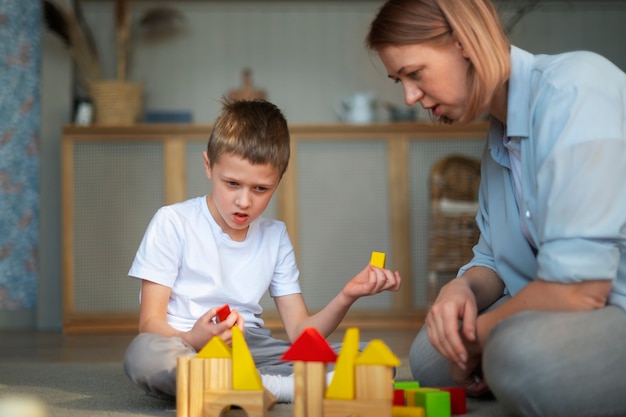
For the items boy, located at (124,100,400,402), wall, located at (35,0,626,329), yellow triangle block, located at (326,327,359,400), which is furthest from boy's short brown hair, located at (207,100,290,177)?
wall, located at (35,0,626,329)

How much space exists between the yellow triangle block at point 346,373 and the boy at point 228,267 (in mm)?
333

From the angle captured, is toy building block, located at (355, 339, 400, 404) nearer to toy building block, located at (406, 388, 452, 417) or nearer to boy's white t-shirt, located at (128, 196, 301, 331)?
toy building block, located at (406, 388, 452, 417)

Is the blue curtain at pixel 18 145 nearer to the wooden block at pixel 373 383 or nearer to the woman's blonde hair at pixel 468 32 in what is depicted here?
the woman's blonde hair at pixel 468 32

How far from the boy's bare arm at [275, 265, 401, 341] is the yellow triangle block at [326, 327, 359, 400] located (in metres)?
0.30

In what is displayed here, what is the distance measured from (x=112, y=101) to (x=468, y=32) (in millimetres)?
3163

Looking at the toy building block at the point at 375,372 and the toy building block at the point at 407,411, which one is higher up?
the toy building block at the point at 375,372

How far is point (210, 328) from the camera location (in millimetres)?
1661

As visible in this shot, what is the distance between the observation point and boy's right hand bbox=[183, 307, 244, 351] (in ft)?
5.30

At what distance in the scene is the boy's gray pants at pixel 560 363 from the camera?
1.35m

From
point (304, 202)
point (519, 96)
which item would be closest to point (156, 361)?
point (519, 96)

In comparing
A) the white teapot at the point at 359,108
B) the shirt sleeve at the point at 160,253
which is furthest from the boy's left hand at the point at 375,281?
the white teapot at the point at 359,108

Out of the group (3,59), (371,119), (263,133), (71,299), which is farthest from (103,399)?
(371,119)

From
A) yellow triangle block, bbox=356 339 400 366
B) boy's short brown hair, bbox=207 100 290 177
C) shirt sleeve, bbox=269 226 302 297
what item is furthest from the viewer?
shirt sleeve, bbox=269 226 302 297

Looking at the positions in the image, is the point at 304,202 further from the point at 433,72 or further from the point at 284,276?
the point at 433,72
